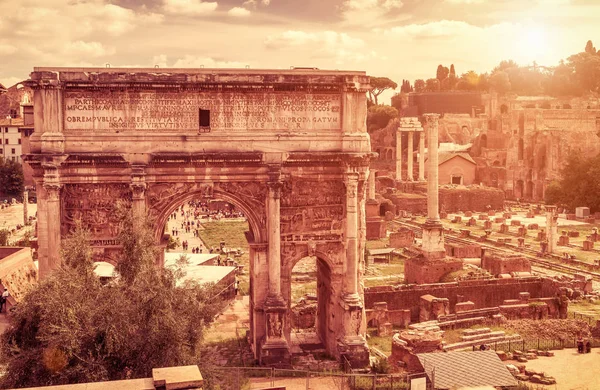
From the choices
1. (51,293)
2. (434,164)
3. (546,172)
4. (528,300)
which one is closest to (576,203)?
(546,172)

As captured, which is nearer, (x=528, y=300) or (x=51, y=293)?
(x=51, y=293)

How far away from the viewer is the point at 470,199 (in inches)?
2447

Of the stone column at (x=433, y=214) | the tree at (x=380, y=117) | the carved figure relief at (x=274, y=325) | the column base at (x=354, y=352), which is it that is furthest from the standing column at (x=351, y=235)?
the tree at (x=380, y=117)

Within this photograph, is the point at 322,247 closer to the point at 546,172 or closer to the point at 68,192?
the point at 68,192

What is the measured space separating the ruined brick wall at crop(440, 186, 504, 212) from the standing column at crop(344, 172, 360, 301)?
4375 centimetres

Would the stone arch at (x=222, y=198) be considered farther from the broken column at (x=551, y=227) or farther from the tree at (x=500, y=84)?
the tree at (x=500, y=84)

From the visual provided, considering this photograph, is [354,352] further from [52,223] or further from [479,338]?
[52,223]

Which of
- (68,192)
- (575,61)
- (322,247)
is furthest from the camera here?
(575,61)

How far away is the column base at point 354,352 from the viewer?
17906 mm

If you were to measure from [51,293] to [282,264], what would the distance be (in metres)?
7.62

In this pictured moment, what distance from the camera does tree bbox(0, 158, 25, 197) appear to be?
7175cm

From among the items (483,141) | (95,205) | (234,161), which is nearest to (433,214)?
(234,161)

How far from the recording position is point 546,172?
68.7 meters

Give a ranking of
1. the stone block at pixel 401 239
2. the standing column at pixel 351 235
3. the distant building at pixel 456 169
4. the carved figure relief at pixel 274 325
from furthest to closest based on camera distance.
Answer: the distant building at pixel 456 169
the stone block at pixel 401 239
the standing column at pixel 351 235
the carved figure relief at pixel 274 325
